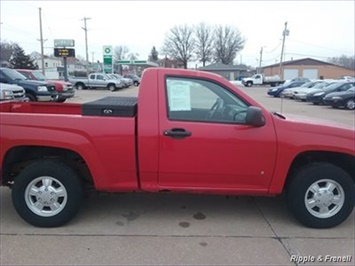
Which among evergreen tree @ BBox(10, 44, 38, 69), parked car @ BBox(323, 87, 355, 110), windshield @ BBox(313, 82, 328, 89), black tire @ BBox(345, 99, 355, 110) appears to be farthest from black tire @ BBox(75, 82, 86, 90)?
black tire @ BBox(345, 99, 355, 110)

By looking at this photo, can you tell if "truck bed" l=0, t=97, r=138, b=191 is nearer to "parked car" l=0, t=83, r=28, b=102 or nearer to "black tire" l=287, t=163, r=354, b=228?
"black tire" l=287, t=163, r=354, b=228

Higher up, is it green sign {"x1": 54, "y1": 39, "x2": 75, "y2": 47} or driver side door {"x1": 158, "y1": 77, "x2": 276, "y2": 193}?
green sign {"x1": 54, "y1": 39, "x2": 75, "y2": 47}

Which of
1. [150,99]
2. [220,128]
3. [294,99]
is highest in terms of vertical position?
[150,99]

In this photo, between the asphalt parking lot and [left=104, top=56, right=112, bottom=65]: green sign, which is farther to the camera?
[left=104, top=56, right=112, bottom=65]: green sign

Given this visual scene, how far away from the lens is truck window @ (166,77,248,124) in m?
4.00

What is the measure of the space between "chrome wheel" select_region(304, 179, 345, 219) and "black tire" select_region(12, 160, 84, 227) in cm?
263

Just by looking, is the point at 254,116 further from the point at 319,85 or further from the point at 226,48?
the point at 226,48

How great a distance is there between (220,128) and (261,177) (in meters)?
0.74

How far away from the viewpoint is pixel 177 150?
12.9 ft

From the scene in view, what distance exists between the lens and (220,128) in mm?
3924

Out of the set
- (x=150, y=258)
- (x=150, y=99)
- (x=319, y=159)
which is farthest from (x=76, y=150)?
(x=319, y=159)

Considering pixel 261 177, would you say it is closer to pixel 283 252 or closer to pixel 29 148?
pixel 283 252

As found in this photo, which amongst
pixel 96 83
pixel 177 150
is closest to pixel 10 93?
pixel 177 150

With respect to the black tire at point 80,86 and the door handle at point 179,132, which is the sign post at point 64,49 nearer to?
the black tire at point 80,86
